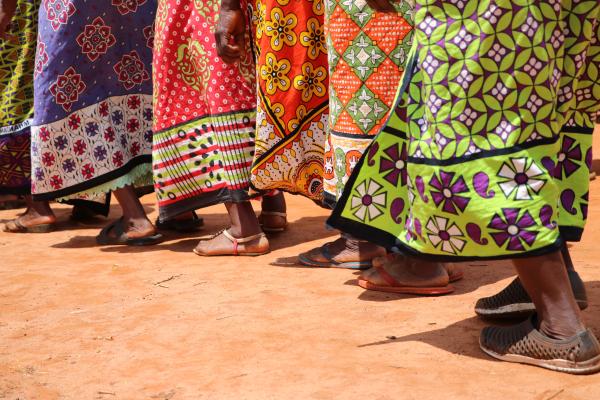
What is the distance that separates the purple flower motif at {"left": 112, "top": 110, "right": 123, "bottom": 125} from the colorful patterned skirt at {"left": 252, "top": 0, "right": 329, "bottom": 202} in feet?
3.72

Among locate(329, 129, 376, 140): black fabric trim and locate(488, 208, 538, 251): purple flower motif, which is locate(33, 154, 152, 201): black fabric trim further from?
locate(488, 208, 538, 251): purple flower motif

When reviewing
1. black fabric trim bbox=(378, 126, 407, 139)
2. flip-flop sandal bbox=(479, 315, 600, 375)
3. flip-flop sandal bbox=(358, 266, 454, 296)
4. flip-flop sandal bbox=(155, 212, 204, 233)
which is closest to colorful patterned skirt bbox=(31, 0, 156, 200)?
flip-flop sandal bbox=(155, 212, 204, 233)

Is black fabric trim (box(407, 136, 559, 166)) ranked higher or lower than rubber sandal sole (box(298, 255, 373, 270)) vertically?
higher

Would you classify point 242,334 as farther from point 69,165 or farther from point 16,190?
point 16,190

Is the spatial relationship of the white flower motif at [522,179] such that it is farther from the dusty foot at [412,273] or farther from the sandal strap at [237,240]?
the sandal strap at [237,240]

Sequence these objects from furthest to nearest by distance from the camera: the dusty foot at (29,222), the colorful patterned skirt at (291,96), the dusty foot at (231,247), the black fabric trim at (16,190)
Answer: the black fabric trim at (16,190)
the dusty foot at (29,222)
the dusty foot at (231,247)
the colorful patterned skirt at (291,96)

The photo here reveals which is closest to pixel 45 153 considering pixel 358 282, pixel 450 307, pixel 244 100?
pixel 244 100

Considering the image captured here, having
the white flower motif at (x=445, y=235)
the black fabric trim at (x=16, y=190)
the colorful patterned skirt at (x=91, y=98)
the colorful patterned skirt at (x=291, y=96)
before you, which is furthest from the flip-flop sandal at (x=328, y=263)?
the black fabric trim at (x=16, y=190)

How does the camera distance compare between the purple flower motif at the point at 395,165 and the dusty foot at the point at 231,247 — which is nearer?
the purple flower motif at the point at 395,165

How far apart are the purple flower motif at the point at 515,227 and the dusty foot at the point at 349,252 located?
171 cm

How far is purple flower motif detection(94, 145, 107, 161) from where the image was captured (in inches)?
207

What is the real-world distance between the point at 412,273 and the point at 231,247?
1.25 m

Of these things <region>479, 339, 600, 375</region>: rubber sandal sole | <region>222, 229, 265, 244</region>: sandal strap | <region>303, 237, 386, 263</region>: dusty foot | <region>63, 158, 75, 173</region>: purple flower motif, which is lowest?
<region>222, 229, 265, 244</region>: sandal strap

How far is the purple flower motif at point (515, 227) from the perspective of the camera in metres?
2.70
